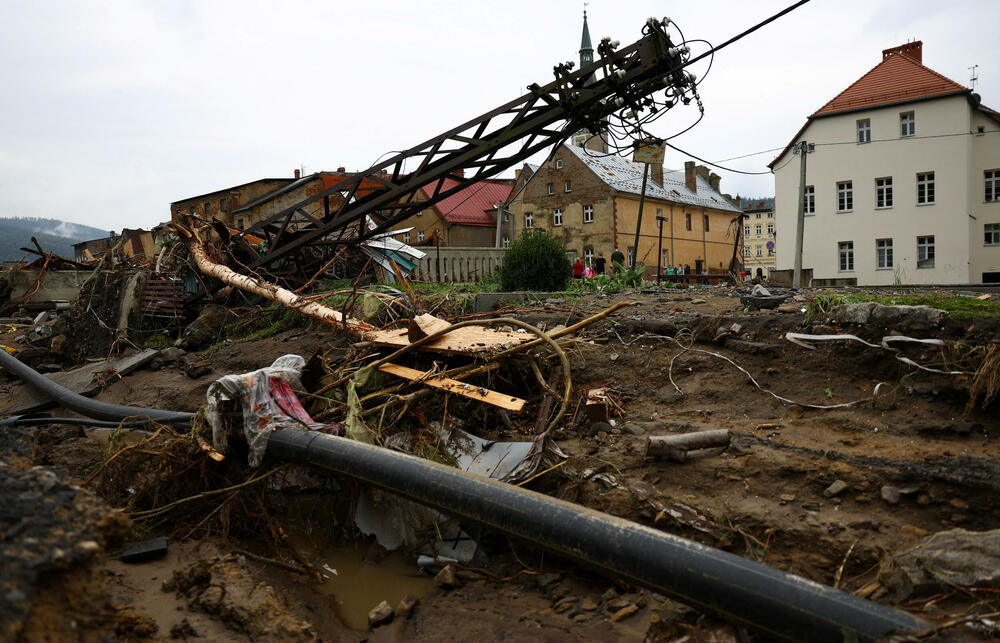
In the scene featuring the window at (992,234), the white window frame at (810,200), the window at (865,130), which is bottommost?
the window at (992,234)

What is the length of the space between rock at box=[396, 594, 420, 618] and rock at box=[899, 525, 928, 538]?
2.57 meters

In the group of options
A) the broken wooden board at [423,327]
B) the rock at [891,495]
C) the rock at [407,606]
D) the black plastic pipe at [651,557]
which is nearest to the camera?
the black plastic pipe at [651,557]

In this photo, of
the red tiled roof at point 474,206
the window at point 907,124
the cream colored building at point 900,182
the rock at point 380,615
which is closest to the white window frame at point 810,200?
the cream colored building at point 900,182

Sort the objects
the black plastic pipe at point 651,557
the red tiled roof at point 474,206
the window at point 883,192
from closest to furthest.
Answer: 1. the black plastic pipe at point 651,557
2. the window at point 883,192
3. the red tiled roof at point 474,206

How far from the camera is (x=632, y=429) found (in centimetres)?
450

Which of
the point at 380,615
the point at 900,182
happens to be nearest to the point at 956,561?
the point at 380,615

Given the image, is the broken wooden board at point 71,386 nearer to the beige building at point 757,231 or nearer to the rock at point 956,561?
the rock at point 956,561

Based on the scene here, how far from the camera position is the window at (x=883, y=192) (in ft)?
94.3

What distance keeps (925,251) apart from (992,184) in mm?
4384

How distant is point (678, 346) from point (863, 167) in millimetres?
29275

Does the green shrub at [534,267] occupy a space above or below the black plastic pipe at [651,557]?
above

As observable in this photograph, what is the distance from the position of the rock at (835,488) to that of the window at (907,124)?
3192 centimetres

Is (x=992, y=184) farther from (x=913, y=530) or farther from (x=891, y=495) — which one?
(x=913, y=530)

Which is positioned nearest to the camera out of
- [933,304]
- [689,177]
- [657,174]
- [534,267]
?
[933,304]
